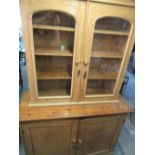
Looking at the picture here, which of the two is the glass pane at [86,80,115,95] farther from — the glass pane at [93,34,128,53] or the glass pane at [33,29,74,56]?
the glass pane at [33,29,74,56]

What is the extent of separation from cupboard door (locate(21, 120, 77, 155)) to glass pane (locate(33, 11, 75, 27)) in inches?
35.7

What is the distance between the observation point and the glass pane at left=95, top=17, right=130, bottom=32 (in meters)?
1.20

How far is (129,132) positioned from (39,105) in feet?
5.54

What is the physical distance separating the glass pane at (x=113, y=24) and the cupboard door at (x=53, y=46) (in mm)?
215

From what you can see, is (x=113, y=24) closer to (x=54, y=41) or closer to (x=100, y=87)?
(x=54, y=41)

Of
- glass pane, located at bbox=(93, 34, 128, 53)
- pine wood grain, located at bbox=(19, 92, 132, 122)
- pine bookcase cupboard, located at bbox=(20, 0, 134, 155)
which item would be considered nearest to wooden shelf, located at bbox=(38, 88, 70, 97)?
pine bookcase cupboard, located at bbox=(20, 0, 134, 155)

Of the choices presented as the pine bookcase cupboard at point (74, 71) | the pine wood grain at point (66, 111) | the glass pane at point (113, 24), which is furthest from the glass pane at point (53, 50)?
the glass pane at point (113, 24)

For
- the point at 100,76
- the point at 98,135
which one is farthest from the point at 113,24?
the point at 98,135

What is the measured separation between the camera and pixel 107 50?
57.2 inches

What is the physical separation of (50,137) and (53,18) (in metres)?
1.16

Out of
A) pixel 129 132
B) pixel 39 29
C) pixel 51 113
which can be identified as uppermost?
pixel 39 29

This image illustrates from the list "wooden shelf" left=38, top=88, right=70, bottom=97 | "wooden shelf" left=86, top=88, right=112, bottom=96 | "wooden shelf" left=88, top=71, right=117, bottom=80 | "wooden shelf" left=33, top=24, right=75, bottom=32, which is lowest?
"wooden shelf" left=86, top=88, right=112, bottom=96
